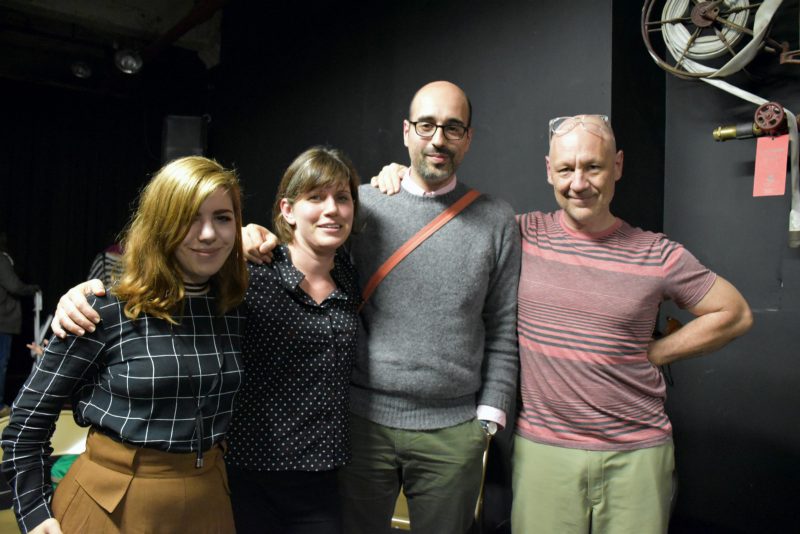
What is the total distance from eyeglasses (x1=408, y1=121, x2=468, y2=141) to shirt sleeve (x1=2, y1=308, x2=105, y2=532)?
38.4 inches

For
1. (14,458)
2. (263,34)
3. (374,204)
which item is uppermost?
(263,34)

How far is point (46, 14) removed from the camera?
5102 mm

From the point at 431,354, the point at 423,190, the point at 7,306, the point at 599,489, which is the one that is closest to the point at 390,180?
the point at 423,190

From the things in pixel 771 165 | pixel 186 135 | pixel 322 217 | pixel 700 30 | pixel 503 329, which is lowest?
pixel 503 329

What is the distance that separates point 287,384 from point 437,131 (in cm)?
80

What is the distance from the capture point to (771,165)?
1992 mm

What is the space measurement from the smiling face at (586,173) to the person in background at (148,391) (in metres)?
0.92

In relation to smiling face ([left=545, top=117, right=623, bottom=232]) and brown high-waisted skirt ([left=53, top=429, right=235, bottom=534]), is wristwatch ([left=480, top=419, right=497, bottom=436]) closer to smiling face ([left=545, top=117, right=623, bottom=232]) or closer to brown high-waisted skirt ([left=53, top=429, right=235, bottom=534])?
smiling face ([left=545, top=117, right=623, bottom=232])

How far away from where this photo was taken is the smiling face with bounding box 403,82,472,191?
5.34ft

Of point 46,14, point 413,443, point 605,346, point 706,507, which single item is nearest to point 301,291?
point 413,443

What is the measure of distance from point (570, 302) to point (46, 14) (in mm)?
5549

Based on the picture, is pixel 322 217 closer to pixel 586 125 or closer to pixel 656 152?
pixel 586 125

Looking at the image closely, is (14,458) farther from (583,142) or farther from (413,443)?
(583,142)

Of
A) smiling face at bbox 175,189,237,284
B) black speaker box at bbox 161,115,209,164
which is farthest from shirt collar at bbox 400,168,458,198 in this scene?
black speaker box at bbox 161,115,209,164
